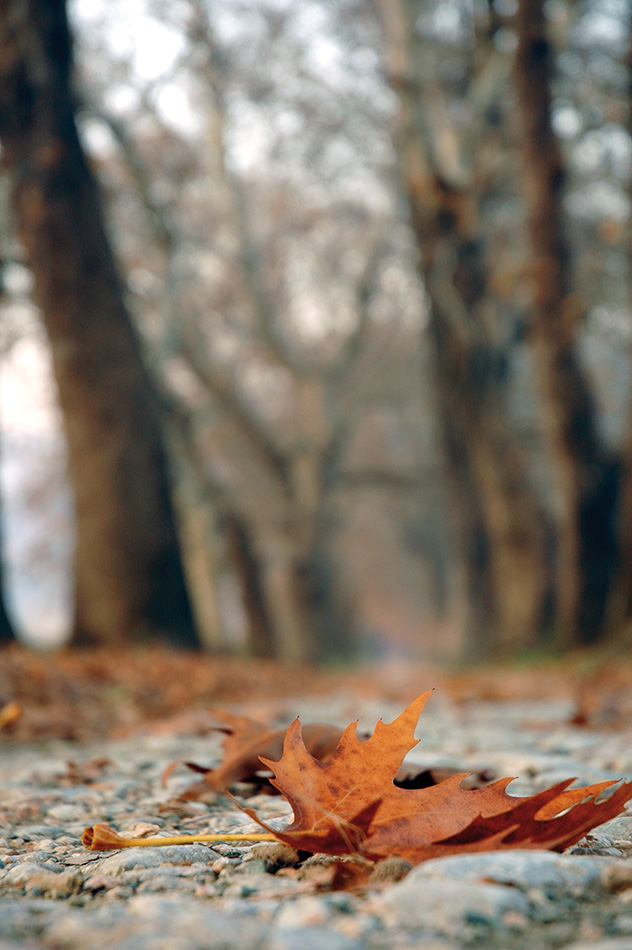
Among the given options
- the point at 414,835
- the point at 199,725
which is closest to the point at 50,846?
the point at 414,835

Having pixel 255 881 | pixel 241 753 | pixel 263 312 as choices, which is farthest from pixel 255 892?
pixel 263 312

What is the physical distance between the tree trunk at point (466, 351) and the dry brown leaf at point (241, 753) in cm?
883

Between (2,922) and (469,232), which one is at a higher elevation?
(469,232)

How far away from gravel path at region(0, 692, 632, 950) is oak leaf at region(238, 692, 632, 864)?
6 centimetres

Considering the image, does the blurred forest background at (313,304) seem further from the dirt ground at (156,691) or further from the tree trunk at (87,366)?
the dirt ground at (156,691)

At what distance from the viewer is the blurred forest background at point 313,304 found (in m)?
7.37

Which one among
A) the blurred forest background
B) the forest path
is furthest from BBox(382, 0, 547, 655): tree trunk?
the forest path

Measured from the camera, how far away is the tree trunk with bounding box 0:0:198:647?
721 centimetres

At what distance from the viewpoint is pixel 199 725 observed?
335 centimetres

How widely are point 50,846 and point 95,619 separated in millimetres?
5952

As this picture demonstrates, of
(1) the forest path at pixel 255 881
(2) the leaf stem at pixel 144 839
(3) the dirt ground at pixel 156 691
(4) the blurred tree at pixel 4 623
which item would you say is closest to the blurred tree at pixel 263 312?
(4) the blurred tree at pixel 4 623

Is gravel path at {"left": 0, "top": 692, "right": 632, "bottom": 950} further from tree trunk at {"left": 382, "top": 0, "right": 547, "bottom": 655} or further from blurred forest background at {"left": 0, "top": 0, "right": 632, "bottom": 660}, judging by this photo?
tree trunk at {"left": 382, "top": 0, "right": 547, "bottom": 655}

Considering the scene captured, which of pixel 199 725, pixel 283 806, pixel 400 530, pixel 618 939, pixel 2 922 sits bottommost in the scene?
pixel 400 530

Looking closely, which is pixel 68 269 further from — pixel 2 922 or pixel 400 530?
pixel 400 530
